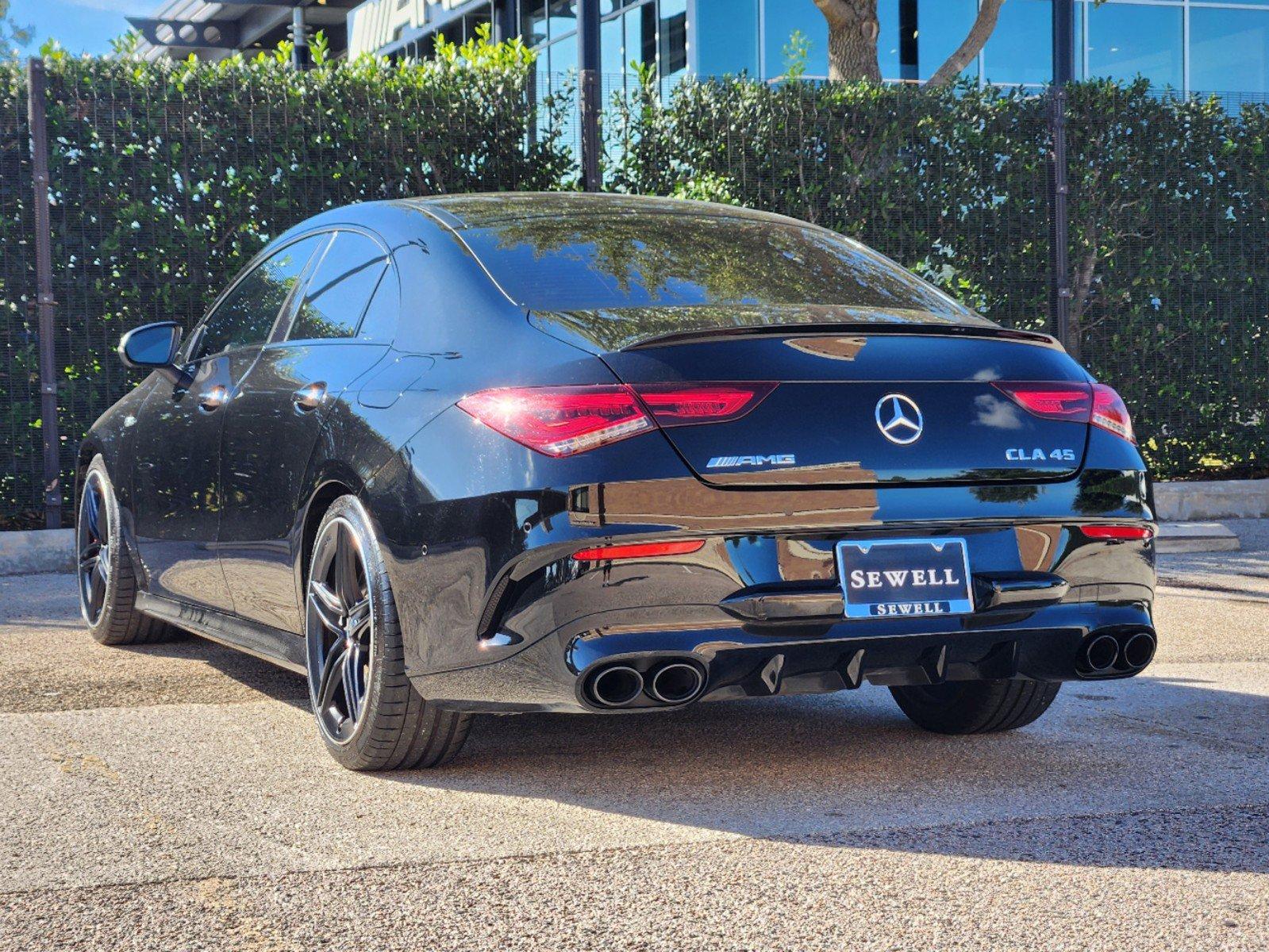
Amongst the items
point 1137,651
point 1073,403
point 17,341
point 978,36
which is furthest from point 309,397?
point 978,36

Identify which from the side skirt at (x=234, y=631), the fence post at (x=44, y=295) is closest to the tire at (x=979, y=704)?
the side skirt at (x=234, y=631)

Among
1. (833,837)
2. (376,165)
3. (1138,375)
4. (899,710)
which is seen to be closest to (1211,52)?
(1138,375)

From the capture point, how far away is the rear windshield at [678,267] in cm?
423

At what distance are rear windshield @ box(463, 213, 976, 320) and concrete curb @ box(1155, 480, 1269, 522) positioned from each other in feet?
22.3

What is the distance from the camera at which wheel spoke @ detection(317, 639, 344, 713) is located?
4.39 m

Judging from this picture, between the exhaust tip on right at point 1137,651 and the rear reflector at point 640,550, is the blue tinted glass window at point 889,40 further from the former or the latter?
the rear reflector at point 640,550

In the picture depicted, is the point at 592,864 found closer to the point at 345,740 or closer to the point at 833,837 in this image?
the point at 833,837

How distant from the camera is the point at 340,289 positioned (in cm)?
491

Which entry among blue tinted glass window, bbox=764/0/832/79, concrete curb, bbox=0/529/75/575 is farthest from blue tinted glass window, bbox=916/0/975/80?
concrete curb, bbox=0/529/75/575

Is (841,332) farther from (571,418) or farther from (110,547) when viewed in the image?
(110,547)

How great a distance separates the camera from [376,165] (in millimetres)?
10133

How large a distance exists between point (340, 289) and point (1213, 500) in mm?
8004

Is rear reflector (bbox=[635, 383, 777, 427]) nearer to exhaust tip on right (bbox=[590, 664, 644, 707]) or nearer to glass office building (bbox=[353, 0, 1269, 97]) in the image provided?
exhaust tip on right (bbox=[590, 664, 644, 707])

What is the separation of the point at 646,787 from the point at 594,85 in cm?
711
